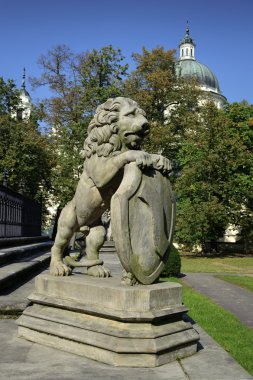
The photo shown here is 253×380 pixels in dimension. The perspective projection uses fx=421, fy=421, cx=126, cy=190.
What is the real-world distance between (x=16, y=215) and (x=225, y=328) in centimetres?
1007

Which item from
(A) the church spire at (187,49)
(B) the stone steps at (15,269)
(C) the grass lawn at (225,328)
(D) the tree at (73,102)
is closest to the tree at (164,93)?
(D) the tree at (73,102)

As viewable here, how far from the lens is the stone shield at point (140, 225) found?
3.92 meters

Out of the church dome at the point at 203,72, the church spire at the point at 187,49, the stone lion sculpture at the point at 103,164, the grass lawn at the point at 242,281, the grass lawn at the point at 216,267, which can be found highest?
the church spire at the point at 187,49

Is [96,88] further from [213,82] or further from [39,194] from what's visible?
[213,82]

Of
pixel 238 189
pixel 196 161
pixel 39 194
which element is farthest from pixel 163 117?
pixel 39 194

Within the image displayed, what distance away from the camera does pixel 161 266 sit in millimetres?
4086

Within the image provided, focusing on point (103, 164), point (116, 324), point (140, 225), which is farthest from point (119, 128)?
point (116, 324)

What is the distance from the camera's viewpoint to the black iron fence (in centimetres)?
1297

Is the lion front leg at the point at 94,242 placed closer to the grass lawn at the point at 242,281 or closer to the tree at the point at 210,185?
the grass lawn at the point at 242,281

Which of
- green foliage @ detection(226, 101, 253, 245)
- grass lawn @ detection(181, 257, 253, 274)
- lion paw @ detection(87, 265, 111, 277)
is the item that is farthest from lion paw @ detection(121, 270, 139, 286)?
green foliage @ detection(226, 101, 253, 245)

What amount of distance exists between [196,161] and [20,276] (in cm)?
2318

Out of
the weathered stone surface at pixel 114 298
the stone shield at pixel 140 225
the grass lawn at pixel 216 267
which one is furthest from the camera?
the grass lawn at pixel 216 267

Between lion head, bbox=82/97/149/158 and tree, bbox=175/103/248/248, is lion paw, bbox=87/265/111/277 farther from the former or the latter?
tree, bbox=175/103/248/248

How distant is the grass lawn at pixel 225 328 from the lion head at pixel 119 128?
9.21 feet
